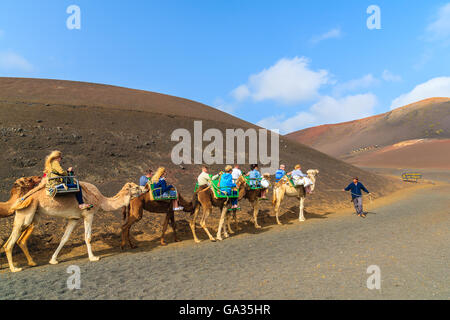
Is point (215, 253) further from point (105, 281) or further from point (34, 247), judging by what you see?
point (34, 247)

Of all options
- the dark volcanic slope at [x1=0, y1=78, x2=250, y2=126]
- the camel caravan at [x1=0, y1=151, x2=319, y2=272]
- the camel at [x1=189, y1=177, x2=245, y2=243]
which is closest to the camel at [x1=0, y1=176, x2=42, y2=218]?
the camel caravan at [x1=0, y1=151, x2=319, y2=272]

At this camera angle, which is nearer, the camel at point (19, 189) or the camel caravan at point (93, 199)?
the camel caravan at point (93, 199)

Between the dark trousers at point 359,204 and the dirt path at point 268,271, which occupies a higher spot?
the dark trousers at point 359,204

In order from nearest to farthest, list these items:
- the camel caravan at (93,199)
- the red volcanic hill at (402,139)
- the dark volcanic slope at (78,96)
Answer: the camel caravan at (93,199), the dark volcanic slope at (78,96), the red volcanic hill at (402,139)

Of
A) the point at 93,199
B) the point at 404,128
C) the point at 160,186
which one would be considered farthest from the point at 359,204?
the point at 404,128

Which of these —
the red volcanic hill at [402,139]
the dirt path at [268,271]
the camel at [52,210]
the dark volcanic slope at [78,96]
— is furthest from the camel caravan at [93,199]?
the red volcanic hill at [402,139]

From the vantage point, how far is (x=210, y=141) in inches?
1255

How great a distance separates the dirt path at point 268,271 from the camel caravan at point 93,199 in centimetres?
112

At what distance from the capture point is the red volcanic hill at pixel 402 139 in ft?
248

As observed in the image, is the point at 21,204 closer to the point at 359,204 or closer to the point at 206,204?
the point at 206,204

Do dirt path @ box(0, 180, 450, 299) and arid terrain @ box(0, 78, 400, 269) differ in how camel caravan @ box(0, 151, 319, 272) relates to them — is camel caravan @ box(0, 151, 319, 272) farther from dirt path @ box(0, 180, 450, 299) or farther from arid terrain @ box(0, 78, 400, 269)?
arid terrain @ box(0, 78, 400, 269)

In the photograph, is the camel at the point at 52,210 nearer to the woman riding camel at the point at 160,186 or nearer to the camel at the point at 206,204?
the woman riding camel at the point at 160,186

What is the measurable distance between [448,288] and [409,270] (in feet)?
3.57
